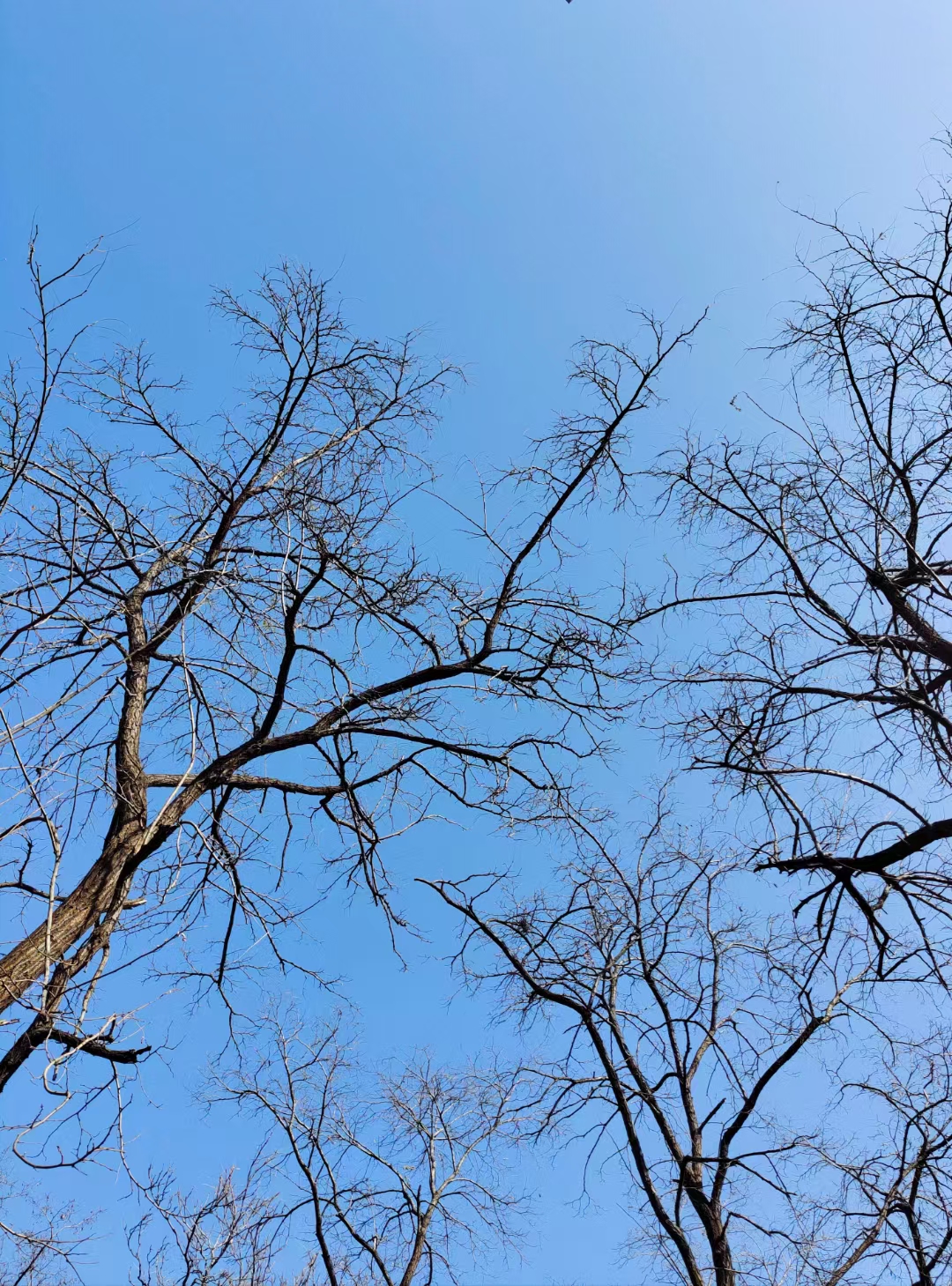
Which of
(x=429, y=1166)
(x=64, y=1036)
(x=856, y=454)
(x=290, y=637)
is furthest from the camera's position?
(x=429, y=1166)

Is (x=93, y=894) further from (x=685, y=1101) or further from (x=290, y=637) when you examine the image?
(x=685, y=1101)

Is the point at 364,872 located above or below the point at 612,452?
below

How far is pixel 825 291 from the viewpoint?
5.95 metres

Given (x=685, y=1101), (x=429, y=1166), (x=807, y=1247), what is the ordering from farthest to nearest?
(x=429, y=1166) < (x=685, y=1101) < (x=807, y=1247)

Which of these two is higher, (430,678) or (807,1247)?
(430,678)

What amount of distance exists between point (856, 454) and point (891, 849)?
2367 millimetres

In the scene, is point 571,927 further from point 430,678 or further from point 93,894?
point 93,894

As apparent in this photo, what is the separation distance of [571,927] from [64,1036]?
4.57 metres

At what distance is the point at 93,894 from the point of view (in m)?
4.40

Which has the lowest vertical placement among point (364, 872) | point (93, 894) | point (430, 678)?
point (93, 894)

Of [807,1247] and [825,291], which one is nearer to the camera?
[825,291]

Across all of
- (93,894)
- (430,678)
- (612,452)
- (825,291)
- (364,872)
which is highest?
(825,291)

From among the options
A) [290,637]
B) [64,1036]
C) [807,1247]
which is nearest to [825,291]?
[290,637]

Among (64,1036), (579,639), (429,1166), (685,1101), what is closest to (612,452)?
(579,639)
